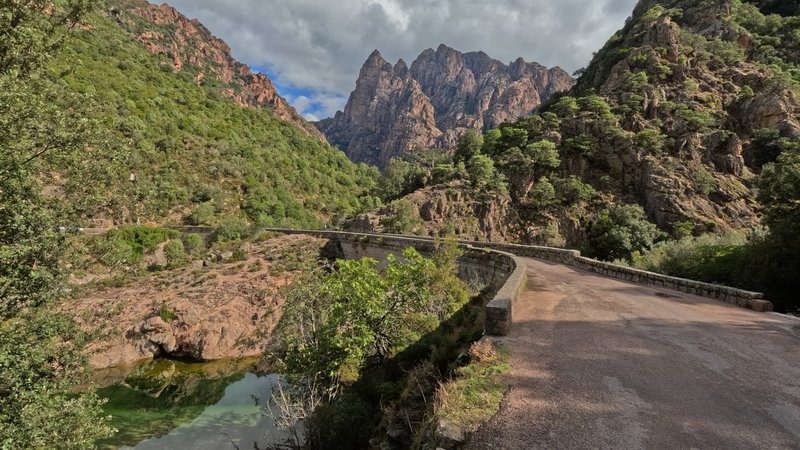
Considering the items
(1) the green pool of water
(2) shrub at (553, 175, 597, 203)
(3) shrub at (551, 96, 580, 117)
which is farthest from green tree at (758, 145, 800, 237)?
(3) shrub at (551, 96, 580, 117)

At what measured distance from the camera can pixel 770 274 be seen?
1476 cm

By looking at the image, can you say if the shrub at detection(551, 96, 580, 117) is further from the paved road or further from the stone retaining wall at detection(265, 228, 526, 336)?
the paved road

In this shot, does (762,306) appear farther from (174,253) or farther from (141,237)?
(141,237)

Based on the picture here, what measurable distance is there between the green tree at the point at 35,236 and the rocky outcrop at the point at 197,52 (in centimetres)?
12237

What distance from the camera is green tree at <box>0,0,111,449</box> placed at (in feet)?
27.2

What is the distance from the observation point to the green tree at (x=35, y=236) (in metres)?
8.29

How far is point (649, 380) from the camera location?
18.4ft

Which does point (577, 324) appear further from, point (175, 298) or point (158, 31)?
point (158, 31)

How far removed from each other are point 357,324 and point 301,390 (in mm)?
3794

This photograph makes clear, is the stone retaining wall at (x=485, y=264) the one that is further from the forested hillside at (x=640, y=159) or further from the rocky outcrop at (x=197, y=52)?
the rocky outcrop at (x=197, y=52)

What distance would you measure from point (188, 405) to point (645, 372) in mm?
22063

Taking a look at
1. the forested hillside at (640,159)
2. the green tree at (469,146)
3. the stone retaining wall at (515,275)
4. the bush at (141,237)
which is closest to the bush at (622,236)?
the forested hillside at (640,159)

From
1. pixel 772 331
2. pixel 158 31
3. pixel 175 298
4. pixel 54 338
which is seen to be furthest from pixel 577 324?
pixel 158 31

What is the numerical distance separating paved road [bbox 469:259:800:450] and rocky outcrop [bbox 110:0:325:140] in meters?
134
